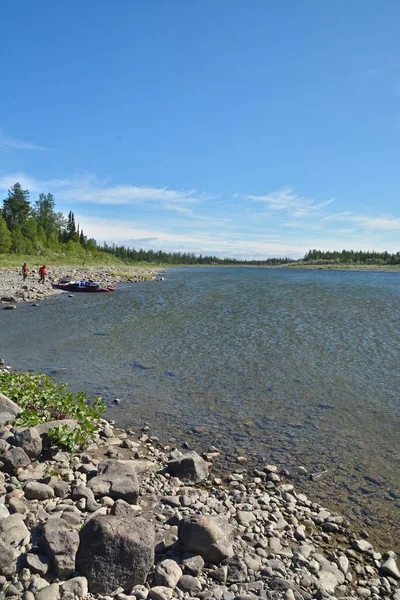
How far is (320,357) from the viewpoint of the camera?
68.5ft

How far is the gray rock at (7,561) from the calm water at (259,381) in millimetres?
6128

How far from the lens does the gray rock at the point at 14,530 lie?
573 centimetres

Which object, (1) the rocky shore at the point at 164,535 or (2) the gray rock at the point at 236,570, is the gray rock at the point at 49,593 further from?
(2) the gray rock at the point at 236,570

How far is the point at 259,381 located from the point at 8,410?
32.8 feet

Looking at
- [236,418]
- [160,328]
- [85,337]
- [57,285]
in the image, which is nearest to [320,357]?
[236,418]

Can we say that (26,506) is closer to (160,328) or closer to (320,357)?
(320,357)

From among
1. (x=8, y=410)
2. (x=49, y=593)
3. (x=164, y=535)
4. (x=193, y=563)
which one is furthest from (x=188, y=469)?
(x=8, y=410)

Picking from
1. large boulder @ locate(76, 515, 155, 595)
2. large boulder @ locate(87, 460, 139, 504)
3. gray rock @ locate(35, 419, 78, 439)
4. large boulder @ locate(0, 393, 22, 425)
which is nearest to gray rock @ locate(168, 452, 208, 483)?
large boulder @ locate(87, 460, 139, 504)

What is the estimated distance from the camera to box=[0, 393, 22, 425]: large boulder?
991cm

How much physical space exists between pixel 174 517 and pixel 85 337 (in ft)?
63.5

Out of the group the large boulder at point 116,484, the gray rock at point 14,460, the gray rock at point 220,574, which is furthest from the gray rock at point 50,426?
the gray rock at point 220,574

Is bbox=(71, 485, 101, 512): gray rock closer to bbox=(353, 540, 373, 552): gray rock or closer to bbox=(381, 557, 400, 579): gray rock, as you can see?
bbox=(353, 540, 373, 552): gray rock

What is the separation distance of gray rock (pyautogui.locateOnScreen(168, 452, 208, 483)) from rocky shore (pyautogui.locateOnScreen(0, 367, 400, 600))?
3 cm

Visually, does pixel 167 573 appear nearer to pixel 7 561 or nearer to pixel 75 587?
pixel 75 587
